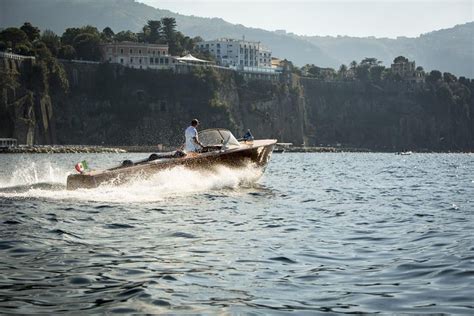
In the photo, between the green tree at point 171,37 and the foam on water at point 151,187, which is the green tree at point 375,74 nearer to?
the green tree at point 171,37

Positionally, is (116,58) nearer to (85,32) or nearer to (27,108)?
(85,32)

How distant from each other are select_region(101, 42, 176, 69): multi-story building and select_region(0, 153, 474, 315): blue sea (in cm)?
12263

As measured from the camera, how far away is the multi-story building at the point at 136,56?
14125 cm

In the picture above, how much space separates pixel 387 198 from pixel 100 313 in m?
18.2

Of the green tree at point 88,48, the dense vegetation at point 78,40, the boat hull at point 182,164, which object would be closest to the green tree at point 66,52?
the dense vegetation at point 78,40

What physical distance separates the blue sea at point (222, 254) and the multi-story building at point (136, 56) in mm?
122630

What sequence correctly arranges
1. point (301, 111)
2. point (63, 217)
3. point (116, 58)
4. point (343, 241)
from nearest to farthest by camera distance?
point (343, 241) < point (63, 217) < point (116, 58) < point (301, 111)

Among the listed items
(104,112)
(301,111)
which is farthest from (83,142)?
(301,111)

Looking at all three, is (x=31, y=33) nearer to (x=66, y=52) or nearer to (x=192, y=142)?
(x=66, y=52)

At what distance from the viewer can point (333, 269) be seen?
11.1 m

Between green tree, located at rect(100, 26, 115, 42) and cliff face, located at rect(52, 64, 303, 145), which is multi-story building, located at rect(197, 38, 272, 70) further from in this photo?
cliff face, located at rect(52, 64, 303, 145)

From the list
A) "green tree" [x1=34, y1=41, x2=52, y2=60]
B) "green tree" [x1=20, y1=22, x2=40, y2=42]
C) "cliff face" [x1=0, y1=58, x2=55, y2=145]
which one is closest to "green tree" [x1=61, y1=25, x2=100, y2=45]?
"green tree" [x1=20, y1=22, x2=40, y2=42]

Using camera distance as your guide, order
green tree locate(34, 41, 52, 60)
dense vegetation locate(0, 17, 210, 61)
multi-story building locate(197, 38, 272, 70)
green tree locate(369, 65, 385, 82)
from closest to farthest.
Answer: green tree locate(34, 41, 52, 60) < dense vegetation locate(0, 17, 210, 61) < multi-story building locate(197, 38, 272, 70) < green tree locate(369, 65, 385, 82)

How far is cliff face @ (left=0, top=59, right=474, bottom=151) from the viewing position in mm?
117000
